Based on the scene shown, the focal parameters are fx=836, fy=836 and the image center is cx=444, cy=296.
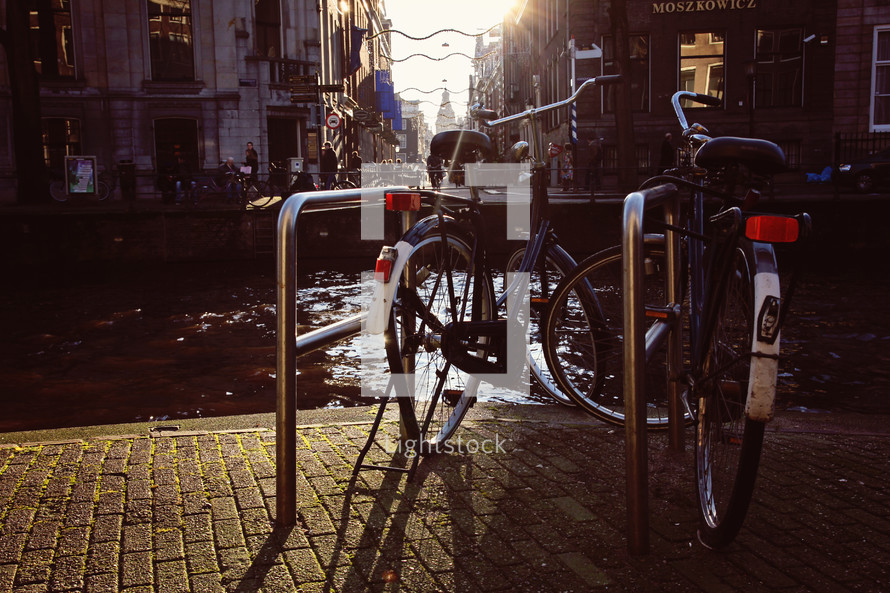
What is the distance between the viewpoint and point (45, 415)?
5410 millimetres

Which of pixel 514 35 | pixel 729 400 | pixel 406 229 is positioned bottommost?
pixel 729 400

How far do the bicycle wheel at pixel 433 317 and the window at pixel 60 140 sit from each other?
26.7m

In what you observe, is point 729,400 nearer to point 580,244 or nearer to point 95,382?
point 95,382

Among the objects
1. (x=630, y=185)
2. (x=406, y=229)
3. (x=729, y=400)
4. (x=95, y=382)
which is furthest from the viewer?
(x=630, y=185)

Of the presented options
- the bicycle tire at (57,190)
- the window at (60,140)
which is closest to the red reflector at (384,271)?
the bicycle tire at (57,190)

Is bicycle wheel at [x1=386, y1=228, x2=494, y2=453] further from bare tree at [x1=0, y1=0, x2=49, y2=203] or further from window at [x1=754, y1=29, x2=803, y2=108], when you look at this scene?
window at [x1=754, y1=29, x2=803, y2=108]

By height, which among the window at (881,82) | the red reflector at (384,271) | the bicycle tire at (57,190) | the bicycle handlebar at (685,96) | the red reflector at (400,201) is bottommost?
the red reflector at (384,271)

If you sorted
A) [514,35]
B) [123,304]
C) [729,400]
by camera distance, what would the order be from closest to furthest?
[729,400], [123,304], [514,35]

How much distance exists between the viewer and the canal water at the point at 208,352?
18.0 feet

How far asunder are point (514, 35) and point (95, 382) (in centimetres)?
6202

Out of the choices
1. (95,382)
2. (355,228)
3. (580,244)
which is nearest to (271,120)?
(355,228)

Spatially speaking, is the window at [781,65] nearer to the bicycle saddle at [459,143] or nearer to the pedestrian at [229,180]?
the pedestrian at [229,180]

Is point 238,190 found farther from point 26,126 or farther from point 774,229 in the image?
point 774,229

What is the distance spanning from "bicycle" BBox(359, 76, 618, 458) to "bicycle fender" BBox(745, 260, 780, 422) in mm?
1376
